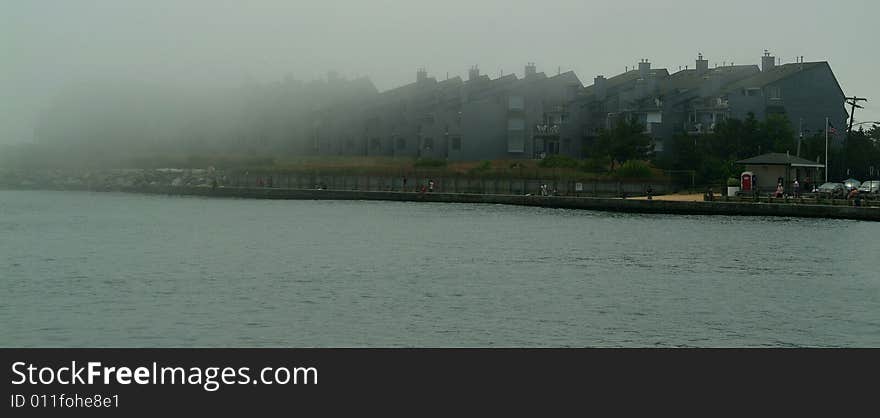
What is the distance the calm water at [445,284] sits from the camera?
113ft

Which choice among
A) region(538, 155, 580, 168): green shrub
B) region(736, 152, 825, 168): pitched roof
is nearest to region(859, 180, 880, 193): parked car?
region(736, 152, 825, 168): pitched roof

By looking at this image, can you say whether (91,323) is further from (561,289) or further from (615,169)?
(615,169)

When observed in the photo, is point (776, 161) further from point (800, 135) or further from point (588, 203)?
→ point (800, 135)

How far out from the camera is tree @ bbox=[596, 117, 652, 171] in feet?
392

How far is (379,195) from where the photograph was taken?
419ft

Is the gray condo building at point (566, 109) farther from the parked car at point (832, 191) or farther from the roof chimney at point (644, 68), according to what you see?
the parked car at point (832, 191)

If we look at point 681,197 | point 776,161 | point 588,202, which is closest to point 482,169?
point 588,202

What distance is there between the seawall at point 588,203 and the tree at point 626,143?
13555 mm

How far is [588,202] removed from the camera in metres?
106

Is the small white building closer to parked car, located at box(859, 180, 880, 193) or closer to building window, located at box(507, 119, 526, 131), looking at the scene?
parked car, located at box(859, 180, 880, 193)

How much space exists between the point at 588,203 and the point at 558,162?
19547 mm
